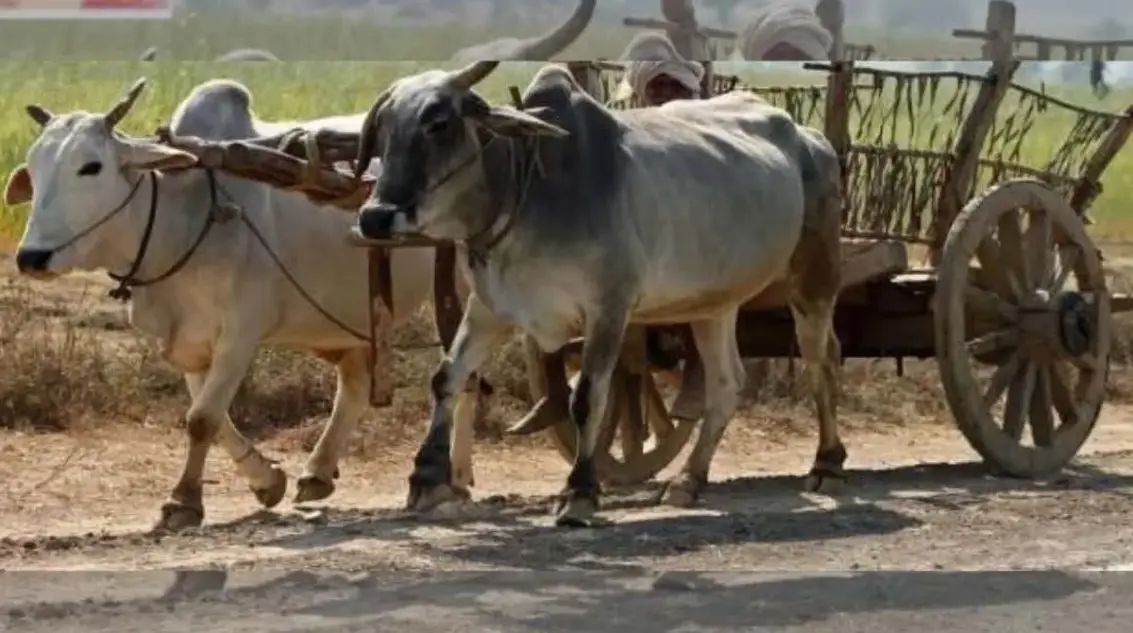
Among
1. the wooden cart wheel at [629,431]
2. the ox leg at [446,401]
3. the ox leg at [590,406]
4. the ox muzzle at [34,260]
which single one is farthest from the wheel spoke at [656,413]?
the ox muzzle at [34,260]

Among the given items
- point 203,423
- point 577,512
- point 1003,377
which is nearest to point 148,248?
point 203,423

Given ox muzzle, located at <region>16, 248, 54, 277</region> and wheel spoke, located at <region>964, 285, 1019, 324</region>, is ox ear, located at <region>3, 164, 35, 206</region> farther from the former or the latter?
wheel spoke, located at <region>964, 285, 1019, 324</region>

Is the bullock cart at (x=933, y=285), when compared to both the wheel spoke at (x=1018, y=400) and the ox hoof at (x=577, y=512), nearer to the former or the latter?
the wheel spoke at (x=1018, y=400)

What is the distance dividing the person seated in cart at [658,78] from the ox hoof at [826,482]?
1584mm

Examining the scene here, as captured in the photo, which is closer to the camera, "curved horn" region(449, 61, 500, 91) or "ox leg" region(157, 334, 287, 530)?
"curved horn" region(449, 61, 500, 91)

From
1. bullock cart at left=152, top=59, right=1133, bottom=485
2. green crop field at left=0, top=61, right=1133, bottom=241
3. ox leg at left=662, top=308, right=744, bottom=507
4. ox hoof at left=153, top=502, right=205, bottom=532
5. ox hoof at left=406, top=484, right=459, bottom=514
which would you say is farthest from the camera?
green crop field at left=0, top=61, right=1133, bottom=241

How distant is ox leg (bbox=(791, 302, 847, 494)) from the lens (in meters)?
9.66

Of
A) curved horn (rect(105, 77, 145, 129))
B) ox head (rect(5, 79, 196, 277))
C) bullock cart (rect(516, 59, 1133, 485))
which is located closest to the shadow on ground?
ox head (rect(5, 79, 196, 277))

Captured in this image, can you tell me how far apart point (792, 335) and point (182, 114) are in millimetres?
2524

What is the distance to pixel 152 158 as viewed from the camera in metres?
8.62

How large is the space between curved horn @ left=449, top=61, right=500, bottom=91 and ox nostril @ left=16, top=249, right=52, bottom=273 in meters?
1.45

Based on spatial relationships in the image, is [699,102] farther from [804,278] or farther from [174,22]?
[174,22]

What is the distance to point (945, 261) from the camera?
9.77 meters

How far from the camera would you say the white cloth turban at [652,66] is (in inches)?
379
